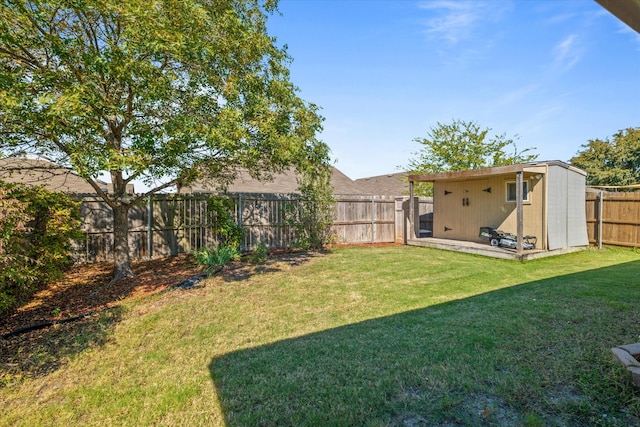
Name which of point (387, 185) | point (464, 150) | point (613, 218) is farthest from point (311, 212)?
point (387, 185)

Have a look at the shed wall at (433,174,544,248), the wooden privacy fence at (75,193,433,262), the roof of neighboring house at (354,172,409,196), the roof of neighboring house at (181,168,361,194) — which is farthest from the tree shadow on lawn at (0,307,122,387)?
the roof of neighboring house at (354,172,409,196)

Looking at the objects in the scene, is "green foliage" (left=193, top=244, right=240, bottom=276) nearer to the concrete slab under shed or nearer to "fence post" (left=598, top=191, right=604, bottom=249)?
the concrete slab under shed

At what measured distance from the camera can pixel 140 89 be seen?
4.31m

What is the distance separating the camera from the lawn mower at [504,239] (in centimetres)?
931

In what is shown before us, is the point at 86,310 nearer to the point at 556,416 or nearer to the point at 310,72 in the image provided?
the point at 556,416

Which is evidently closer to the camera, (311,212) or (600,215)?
(600,215)

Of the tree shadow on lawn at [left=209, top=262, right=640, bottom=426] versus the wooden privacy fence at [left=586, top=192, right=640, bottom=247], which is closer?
the tree shadow on lawn at [left=209, top=262, right=640, bottom=426]

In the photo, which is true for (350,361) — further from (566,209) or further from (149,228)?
(566,209)

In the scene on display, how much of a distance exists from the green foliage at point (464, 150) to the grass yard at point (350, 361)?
497 inches

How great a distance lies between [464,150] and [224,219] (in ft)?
46.2

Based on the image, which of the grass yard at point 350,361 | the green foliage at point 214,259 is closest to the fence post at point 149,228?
the green foliage at point 214,259

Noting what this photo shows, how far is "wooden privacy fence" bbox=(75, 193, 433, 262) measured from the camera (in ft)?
26.0

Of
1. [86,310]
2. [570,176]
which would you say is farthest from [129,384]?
[570,176]

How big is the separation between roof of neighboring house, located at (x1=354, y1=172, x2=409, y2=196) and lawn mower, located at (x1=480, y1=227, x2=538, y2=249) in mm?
8347
